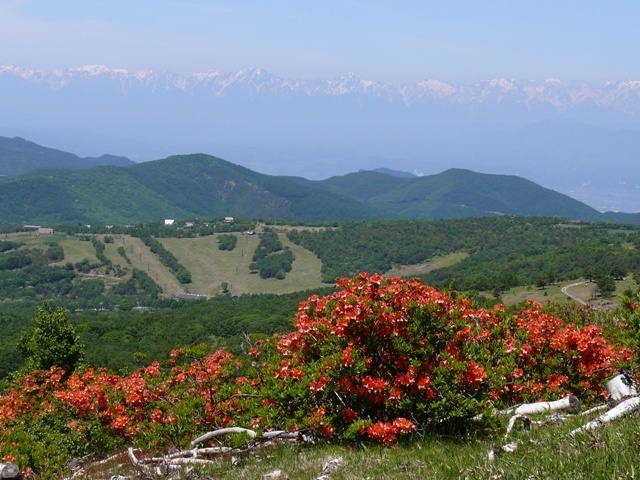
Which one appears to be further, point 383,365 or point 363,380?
point 383,365

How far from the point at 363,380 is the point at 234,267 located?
516ft

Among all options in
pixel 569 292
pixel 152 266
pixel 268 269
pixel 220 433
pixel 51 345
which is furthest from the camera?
pixel 268 269

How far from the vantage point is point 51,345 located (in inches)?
1032

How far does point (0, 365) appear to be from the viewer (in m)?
48.2

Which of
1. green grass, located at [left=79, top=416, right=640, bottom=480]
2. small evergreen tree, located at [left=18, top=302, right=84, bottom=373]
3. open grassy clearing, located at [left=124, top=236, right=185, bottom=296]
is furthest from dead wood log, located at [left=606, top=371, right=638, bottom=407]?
open grassy clearing, located at [left=124, top=236, right=185, bottom=296]

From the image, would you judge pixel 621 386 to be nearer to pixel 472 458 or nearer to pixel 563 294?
pixel 472 458

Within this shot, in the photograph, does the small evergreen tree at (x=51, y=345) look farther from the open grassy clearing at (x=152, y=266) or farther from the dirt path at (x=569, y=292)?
the open grassy clearing at (x=152, y=266)

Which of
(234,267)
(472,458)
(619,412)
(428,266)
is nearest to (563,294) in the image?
(428,266)

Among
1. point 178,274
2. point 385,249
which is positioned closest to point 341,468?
point 178,274

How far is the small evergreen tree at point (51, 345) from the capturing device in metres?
26.0

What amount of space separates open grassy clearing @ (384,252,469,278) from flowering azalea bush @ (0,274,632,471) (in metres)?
133

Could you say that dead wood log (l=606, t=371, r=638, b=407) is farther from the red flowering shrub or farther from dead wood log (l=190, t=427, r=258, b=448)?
dead wood log (l=190, t=427, r=258, b=448)

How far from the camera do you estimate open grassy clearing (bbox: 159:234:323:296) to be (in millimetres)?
150125

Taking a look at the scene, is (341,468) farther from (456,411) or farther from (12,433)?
(12,433)
